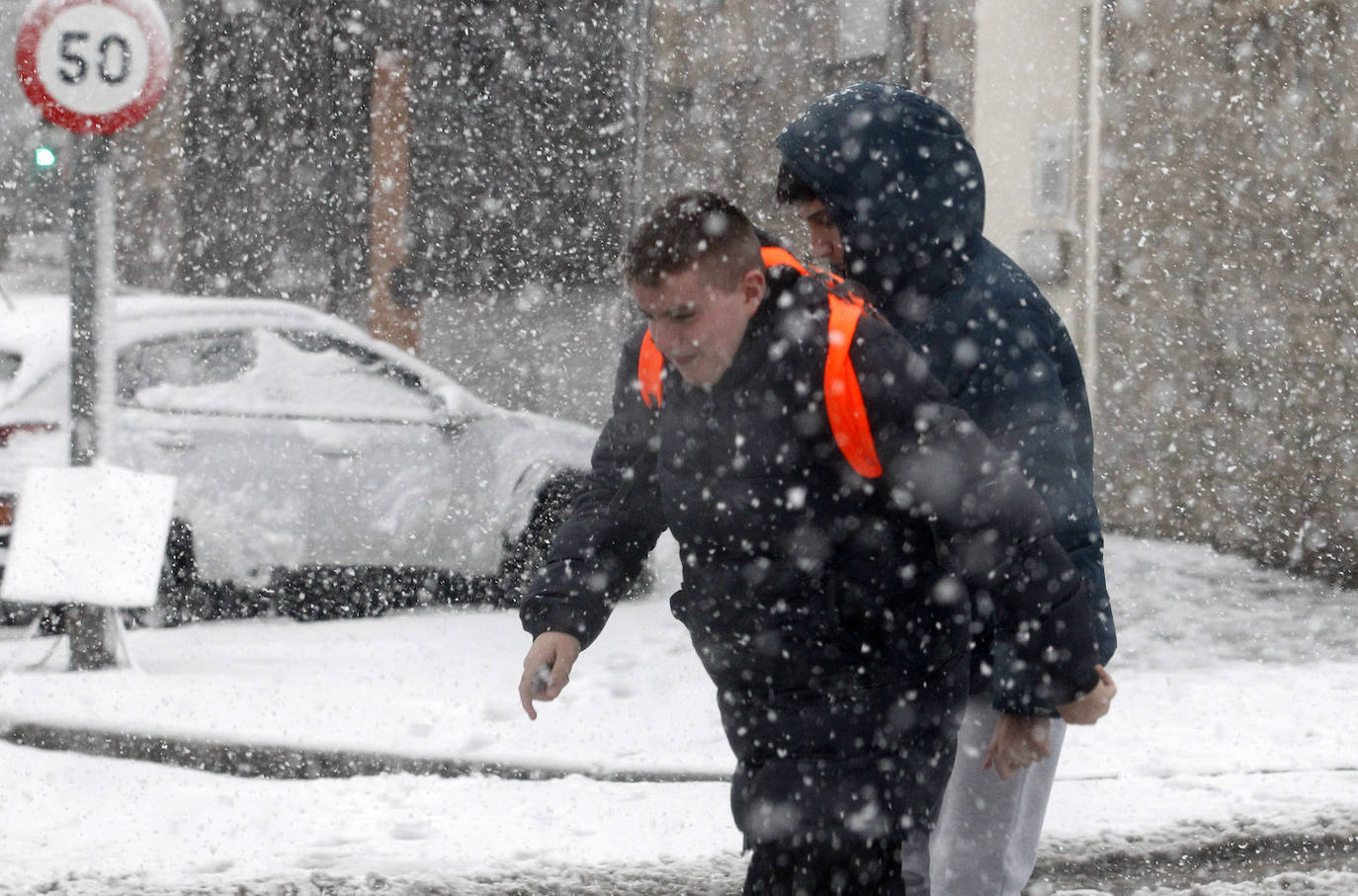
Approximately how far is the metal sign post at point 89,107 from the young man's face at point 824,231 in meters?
4.48

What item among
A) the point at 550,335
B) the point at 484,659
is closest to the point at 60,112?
the point at 484,659

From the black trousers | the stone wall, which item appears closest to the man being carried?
the black trousers

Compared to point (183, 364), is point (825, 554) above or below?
above

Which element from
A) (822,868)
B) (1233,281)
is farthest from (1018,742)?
(1233,281)

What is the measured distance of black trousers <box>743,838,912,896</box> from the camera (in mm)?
2641

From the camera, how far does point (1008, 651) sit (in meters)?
2.62

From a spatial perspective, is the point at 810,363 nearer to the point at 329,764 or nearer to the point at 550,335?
the point at 329,764

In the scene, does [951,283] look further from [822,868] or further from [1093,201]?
[1093,201]

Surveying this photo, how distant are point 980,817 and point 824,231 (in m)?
1.04

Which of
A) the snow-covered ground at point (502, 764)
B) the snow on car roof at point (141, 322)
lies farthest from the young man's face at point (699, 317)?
the snow on car roof at point (141, 322)

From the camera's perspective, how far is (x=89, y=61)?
6.77 m

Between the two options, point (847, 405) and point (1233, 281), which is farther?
point (1233, 281)

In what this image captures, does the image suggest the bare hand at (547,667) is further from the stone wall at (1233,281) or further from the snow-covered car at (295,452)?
the stone wall at (1233,281)

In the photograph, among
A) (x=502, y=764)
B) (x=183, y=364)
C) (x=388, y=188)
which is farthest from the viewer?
(x=388, y=188)
